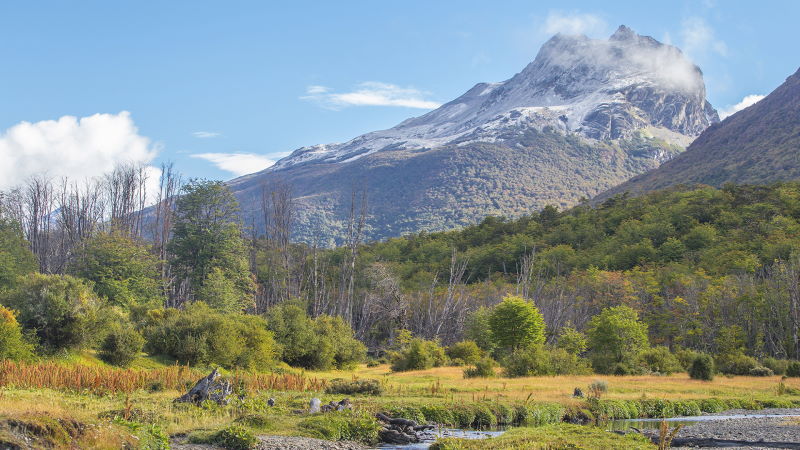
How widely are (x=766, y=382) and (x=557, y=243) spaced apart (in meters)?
70.2

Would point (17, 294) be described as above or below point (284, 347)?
above

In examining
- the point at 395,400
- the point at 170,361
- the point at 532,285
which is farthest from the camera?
the point at 532,285

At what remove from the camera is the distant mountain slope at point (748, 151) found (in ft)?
411

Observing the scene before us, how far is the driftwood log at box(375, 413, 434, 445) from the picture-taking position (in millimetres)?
18469

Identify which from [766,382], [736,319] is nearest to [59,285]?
[766,382]

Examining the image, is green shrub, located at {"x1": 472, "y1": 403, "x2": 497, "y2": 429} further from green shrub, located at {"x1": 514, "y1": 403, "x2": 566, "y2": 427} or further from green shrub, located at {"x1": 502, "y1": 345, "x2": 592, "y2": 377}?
green shrub, located at {"x1": 502, "y1": 345, "x2": 592, "y2": 377}

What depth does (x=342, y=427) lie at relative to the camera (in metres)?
18.1

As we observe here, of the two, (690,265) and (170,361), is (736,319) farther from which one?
(170,361)

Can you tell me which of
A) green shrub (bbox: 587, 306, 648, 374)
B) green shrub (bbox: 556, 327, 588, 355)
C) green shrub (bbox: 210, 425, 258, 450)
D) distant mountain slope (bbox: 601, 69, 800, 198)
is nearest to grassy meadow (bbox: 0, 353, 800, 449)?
green shrub (bbox: 210, 425, 258, 450)

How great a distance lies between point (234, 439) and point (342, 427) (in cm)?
395

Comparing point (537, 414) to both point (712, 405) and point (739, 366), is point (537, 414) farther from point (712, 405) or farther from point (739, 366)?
point (739, 366)

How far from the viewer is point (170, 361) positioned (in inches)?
1248

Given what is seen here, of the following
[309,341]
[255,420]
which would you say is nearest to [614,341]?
[309,341]

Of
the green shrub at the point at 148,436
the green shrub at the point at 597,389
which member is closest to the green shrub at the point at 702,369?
the green shrub at the point at 597,389
